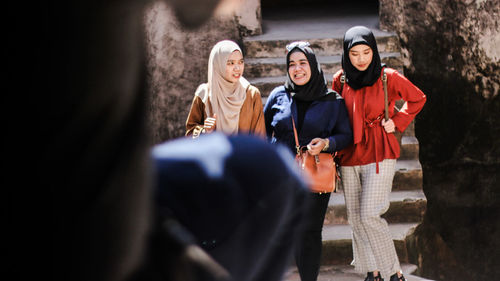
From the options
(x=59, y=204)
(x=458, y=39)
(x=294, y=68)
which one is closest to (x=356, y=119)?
(x=294, y=68)

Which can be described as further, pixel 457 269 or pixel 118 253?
pixel 457 269

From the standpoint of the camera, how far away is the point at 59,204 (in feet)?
2.60

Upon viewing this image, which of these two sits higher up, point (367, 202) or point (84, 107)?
point (84, 107)

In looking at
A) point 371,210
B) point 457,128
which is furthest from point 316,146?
point 457,128

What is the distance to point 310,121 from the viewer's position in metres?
4.10

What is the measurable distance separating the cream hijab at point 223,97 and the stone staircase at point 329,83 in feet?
4.32

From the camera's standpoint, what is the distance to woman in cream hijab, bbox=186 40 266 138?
14.1 ft

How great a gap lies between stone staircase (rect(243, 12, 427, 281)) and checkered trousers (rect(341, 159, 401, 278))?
1.69ft

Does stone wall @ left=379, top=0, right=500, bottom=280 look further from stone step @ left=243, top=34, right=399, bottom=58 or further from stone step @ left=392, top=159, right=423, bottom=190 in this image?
stone step @ left=392, top=159, right=423, bottom=190

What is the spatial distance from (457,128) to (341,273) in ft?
7.41

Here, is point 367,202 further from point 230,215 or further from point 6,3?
point 6,3

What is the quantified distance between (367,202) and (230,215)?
10.8ft

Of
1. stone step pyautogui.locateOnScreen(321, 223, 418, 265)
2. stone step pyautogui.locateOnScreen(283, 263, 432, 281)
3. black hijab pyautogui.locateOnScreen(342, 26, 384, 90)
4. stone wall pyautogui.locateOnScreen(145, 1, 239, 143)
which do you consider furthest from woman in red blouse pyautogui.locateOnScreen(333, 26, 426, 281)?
stone wall pyautogui.locateOnScreen(145, 1, 239, 143)

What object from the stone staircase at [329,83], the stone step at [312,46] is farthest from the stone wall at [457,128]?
the stone staircase at [329,83]
